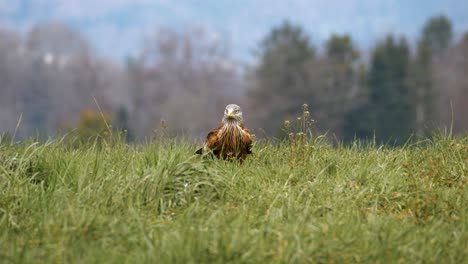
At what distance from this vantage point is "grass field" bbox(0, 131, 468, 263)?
4.56 meters

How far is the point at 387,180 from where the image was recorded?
6344mm

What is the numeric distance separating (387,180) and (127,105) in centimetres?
5822

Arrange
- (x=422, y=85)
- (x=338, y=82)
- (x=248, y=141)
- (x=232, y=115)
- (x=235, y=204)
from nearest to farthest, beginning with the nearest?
(x=235, y=204)
(x=248, y=141)
(x=232, y=115)
(x=422, y=85)
(x=338, y=82)

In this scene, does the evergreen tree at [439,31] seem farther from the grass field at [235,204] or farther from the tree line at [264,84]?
the grass field at [235,204]

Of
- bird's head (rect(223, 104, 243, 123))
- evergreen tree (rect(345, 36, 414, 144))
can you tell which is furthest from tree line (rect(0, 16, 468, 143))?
bird's head (rect(223, 104, 243, 123))

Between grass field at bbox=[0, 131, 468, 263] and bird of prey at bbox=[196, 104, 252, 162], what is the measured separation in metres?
0.18

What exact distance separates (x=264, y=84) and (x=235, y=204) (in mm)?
47535

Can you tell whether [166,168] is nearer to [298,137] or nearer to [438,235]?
[298,137]

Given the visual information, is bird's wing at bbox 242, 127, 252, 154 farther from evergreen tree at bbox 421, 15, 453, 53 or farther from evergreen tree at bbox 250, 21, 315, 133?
evergreen tree at bbox 421, 15, 453, 53

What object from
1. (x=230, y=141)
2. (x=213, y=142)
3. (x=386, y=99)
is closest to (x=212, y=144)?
(x=213, y=142)

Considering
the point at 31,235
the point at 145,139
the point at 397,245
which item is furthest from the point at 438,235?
the point at 145,139

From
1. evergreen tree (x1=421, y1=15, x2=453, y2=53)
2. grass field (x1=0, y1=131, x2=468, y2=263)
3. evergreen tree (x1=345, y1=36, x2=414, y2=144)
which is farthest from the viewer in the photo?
evergreen tree (x1=421, y1=15, x2=453, y2=53)

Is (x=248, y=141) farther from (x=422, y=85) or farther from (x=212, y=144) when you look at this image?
(x=422, y=85)

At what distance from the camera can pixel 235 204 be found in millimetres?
5832
